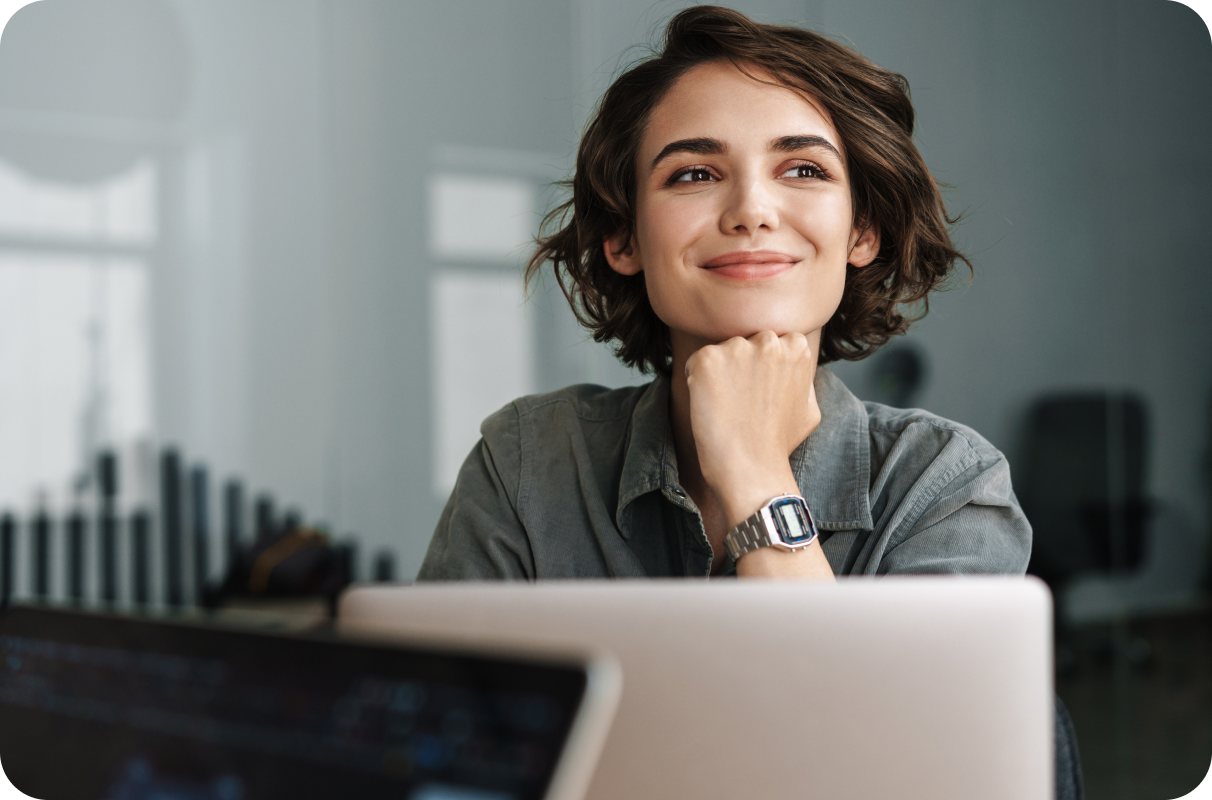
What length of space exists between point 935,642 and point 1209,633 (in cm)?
292

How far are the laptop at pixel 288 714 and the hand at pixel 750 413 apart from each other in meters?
0.65

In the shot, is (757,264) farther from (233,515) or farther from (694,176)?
(233,515)

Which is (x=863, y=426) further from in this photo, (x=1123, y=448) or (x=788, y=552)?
(x=1123, y=448)

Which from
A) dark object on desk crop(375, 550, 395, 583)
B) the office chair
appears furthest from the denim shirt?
dark object on desk crop(375, 550, 395, 583)

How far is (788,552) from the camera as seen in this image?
92cm

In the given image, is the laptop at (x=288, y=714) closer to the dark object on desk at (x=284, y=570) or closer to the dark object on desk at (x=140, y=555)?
the dark object on desk at (x=284, y=570)

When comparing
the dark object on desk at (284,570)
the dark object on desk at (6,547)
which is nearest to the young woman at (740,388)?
the dark object on desk at (284,570)

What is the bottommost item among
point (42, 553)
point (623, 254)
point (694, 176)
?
point (42, 553)

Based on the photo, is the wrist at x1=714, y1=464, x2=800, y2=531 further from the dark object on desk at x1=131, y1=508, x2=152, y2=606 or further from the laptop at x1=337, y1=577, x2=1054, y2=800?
the dark object on desk at x1=131, y1=508, x2=152, y2=606

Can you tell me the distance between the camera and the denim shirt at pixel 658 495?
1079 millimetres

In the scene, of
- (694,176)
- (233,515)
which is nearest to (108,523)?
(233,515)

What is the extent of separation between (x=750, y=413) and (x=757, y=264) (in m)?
0.21

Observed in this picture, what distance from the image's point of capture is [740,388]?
1.11 m

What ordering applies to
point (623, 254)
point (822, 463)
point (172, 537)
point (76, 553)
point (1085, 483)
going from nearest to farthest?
1. point (822, 463)
2. point (623, 254)
3. point (1085, 483)
4. point (76, 553)
5. point (172, 537)
